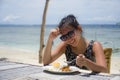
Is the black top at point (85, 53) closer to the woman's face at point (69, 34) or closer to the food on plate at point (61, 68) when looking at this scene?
the woman's face at point (69, 34)

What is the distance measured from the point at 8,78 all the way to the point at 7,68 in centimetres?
43

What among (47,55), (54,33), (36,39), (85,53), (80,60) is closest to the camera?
(80,60)

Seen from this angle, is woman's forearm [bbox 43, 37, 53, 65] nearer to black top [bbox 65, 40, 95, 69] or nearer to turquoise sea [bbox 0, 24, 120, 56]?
black top [bbox 65, 40, 95, 69]

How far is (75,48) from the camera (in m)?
2.95

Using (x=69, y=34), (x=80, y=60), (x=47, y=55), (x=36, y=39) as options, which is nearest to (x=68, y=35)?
(x=69, y=34)

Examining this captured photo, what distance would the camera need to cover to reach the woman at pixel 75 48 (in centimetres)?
246

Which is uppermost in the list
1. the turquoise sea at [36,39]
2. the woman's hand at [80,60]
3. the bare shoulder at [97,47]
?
the turquoise sea at [36,39]

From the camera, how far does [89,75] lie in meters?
2.27

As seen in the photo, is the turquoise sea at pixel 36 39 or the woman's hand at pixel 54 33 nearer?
the woman's hand at pixel 54 33

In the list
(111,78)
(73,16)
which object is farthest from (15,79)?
(73,16)

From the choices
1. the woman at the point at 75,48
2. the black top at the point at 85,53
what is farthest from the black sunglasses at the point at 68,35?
the black top at the point at 85,53

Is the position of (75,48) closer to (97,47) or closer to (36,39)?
(97,47)

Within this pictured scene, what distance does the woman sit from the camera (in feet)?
8.07

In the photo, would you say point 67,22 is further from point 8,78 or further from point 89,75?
point 8,78
